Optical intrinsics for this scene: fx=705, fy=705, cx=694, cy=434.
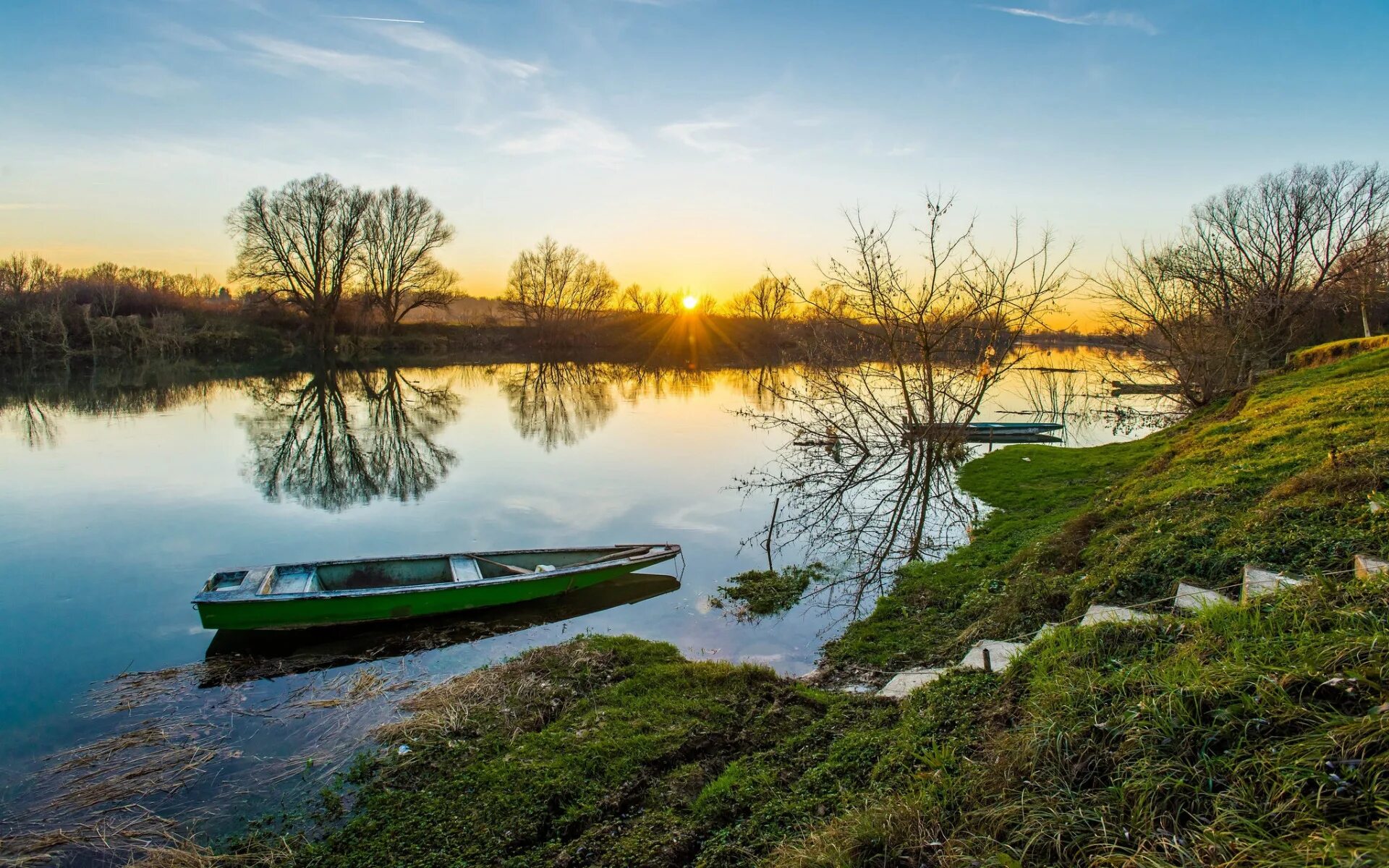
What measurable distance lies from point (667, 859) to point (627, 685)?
2.76 meters

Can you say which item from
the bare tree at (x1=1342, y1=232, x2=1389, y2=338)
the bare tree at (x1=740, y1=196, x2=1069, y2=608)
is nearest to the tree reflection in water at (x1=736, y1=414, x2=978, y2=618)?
the bare tree at (x1=740, y1=196, x2=1069, y2=608)

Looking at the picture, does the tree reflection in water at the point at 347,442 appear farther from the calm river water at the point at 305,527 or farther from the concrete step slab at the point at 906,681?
the concrete step slab at the point at 906,681

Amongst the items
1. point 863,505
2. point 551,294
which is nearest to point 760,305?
point 551,294

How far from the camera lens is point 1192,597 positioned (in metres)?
5.11

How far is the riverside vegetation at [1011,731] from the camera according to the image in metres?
2.79

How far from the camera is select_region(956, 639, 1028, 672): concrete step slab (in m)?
5.30

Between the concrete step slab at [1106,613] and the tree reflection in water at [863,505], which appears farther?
the tree reflection in water at [863,505]

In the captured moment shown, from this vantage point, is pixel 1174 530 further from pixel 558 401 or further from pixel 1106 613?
pixel 558 401

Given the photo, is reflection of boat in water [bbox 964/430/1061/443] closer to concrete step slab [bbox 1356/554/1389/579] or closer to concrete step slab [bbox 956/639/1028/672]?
concrete step slab [bbox 956/639/1028/672]

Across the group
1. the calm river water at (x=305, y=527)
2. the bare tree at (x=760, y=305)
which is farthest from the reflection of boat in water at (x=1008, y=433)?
the bare tree at (x=760, y=305)

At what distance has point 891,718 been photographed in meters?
5.14

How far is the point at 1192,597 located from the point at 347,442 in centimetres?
2349

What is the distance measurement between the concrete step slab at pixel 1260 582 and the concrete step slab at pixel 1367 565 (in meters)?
0.31

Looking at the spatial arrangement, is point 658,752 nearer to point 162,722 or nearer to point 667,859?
point 667,859
